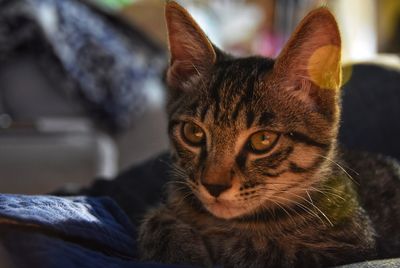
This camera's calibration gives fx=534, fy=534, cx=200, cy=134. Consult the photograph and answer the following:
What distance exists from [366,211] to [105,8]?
92.2 inches

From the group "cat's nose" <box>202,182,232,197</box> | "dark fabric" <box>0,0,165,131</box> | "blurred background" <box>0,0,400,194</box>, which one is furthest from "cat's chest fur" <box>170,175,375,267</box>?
"dark fabric" <box>0,0,165,131</box>

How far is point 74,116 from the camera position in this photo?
2.76 m

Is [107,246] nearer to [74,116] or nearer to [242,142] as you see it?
[242,142]

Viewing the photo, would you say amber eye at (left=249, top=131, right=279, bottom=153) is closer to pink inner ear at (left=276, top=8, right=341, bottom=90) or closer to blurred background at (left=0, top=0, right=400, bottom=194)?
pink inner ear at (left=276, top=8, right=341, bottom=90)

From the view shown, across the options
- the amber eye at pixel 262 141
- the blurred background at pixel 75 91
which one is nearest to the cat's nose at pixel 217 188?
the amber eye at pixel 262 141

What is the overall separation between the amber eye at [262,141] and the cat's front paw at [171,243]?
219 mm

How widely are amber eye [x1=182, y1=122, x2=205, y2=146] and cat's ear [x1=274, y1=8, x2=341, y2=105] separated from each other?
215mm

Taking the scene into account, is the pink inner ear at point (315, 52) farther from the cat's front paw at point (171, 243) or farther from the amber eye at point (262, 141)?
the cat's front paw at point (171, 243)

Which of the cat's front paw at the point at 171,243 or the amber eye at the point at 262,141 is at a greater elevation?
the amber eye at the point at 262,141

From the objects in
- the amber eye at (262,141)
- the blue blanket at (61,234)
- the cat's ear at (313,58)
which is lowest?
the blue blanket at (61,234)

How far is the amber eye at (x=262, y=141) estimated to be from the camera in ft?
3.59

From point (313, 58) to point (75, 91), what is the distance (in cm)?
179

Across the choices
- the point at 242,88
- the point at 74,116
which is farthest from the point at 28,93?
the point at 242,88

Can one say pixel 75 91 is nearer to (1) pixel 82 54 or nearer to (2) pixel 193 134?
(1) pixel 82 54
